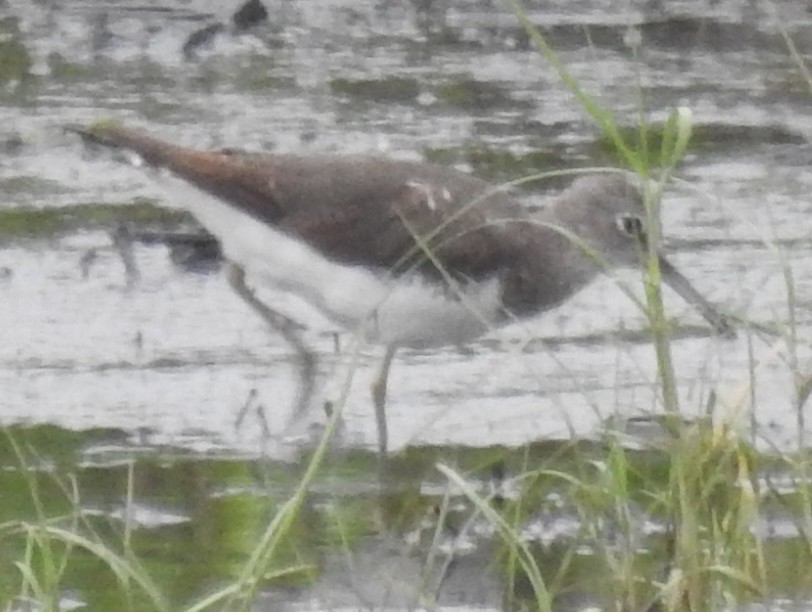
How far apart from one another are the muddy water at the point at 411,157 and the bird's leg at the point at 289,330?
7cm

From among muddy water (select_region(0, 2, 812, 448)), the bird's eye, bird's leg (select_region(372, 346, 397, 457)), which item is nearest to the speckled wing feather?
bird's leg (select_region(372, 346, 397, 457))

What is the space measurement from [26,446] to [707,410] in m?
1.84

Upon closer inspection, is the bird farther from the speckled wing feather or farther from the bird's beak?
the bird's beak

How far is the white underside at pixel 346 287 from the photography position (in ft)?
18.7

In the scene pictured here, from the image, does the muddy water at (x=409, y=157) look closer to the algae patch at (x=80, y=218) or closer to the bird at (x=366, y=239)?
the algae patch at (x=80, y=218)

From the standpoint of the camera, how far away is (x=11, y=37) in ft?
31.1

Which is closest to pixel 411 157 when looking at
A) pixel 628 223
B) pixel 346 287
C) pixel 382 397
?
pixel 628 223

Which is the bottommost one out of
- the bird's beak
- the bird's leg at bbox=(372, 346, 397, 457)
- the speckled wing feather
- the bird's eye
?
the bird's leg at bbox=(372, 346, 397, 457)

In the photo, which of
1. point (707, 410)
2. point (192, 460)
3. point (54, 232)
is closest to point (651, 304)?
point (707, 410)

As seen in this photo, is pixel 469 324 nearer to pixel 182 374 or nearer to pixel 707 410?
pixel 182 374

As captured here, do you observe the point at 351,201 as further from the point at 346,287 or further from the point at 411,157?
the point at 411,157

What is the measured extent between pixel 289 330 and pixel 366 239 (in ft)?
1.22

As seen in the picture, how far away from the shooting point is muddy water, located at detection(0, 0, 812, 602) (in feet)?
18.6

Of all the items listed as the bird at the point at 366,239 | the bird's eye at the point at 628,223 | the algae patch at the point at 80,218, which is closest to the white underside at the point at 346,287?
the bird at the point at 366,239
